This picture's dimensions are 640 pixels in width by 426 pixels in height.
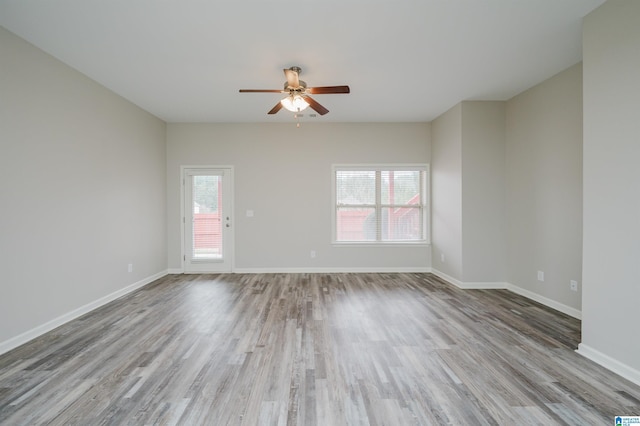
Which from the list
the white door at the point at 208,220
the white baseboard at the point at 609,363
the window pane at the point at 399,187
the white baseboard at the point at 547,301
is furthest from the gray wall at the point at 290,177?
the white baseboard at the point at 609,363

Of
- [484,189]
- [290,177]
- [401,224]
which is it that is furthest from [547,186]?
[290,177]

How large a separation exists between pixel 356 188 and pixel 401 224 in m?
1.13

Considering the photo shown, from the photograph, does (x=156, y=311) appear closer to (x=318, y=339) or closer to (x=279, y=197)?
(x=318, y=339)

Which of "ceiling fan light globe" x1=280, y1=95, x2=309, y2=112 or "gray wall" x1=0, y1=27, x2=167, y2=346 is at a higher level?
"ceiling fan light globe" x1=280, y1=95, x2=309, y2=112

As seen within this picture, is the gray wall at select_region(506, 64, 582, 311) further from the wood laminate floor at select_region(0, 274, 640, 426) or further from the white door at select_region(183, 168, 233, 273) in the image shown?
the white door at select_region(183, 168, 233, 273)

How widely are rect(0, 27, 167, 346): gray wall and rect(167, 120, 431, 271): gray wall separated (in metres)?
0.95

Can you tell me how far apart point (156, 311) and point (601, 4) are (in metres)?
5.32

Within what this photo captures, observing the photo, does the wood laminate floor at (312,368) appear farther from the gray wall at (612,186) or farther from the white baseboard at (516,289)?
the gray wall at (612,186)

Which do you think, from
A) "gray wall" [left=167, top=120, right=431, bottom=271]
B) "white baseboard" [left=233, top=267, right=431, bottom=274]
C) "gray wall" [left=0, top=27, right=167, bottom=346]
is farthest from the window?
"gray wall" [left=0, top=27, right=167, bottom=346]

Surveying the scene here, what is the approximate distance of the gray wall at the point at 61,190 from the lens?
2.50 metres

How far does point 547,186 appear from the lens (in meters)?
3.55

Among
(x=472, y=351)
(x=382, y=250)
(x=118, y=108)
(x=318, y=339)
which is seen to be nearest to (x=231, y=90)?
(x=118, y=108)

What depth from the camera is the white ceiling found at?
2.27 meters

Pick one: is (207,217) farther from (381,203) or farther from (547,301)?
(547,301)
